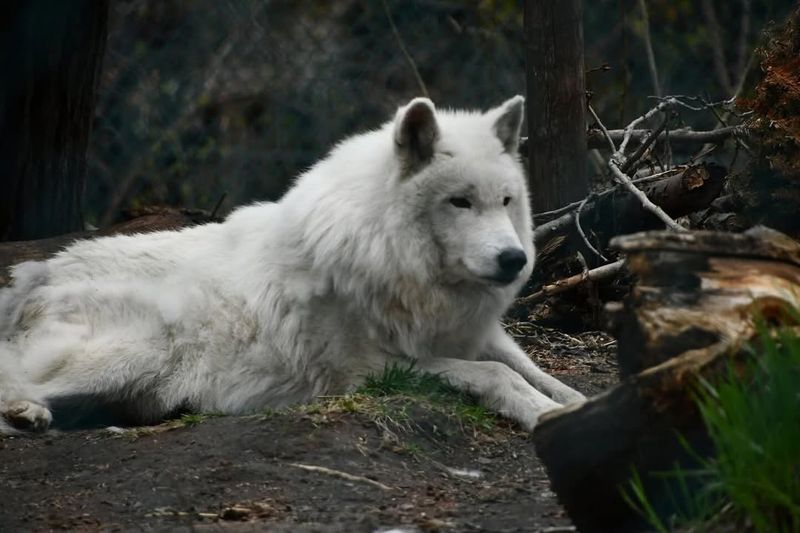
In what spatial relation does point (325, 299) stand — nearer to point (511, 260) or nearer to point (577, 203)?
point (511, 260)

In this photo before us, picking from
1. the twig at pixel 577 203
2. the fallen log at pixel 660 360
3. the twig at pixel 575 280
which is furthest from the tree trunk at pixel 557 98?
the fallen log at pixel 660 360

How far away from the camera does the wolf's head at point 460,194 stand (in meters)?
4.42

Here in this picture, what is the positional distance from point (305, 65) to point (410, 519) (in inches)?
191

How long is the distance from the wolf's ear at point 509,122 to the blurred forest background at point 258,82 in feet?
8.01

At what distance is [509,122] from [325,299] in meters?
1.08

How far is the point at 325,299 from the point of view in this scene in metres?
4.77

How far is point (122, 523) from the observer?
3396mm

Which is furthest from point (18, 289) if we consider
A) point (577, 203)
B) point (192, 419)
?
point (577, 203)

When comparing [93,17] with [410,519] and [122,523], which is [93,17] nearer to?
[122,523]

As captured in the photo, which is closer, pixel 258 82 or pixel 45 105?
pixel 45 105

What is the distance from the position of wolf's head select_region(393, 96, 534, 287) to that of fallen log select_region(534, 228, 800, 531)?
1.66 m

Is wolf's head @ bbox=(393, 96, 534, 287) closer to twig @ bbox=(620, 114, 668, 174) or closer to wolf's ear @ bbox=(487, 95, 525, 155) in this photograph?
wolf's ear @ bbox=(487, 95, 525, 155)

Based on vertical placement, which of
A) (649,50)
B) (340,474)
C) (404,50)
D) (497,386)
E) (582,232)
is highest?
(649,50)

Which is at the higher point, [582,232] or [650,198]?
[650,198]
